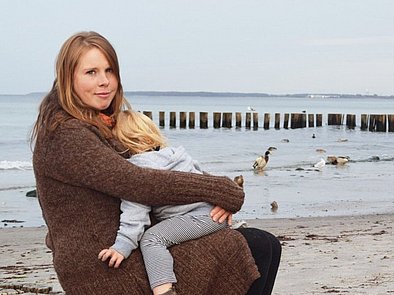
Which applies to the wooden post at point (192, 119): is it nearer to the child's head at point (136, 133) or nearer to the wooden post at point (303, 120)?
the wooden post at point (303, 120)

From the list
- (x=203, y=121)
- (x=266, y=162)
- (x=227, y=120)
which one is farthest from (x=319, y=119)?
(x=266, y=162)

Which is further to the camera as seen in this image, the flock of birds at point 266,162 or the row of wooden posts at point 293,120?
the row of wooden posts at point 293,120

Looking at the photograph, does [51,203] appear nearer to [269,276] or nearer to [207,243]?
[207,243]

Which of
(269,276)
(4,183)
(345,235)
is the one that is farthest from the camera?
(4,183)

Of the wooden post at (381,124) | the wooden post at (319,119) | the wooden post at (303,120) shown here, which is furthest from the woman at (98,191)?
the wooden post at (319,119)

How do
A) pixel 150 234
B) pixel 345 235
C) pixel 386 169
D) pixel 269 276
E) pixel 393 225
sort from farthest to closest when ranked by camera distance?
pixel 386 169
pixel 393 225
pixel 345 235
pixel 269 276
pixel 150 234

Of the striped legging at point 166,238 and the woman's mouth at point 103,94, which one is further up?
the woman's mouth at point 103,94

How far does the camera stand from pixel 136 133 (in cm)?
325

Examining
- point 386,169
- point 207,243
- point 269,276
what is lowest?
point 386,169

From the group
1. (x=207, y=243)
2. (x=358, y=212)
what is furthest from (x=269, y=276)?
(x=358, y=212)

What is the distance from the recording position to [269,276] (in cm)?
343

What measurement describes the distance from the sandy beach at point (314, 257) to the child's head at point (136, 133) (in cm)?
189

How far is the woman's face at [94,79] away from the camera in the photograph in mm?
3199

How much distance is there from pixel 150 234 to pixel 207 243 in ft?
0.82
